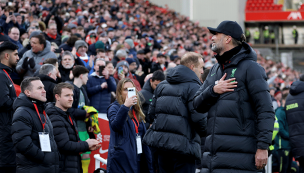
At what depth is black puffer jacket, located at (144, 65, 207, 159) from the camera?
366 cm

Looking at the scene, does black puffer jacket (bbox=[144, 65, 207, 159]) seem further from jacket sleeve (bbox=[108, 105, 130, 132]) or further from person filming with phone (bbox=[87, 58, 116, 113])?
person filming with phone (bbox=[87, 58, 116, 113])

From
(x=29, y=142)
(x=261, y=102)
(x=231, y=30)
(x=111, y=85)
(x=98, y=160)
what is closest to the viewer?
(x=261, y=102)

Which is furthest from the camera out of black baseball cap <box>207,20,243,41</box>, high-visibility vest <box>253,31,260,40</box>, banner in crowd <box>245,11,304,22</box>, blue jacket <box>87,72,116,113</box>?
banner in crowd <box>245,11,304,22</box>

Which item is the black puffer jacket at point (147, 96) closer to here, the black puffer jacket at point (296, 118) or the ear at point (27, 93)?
the ear at point (27, 93)

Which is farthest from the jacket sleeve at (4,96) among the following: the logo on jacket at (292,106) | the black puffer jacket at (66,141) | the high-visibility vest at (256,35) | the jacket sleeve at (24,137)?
the high-visibility vest at (256,35)

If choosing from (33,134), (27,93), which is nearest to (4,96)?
(27,93)

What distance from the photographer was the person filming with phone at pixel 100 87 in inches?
245

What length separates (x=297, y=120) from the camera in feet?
18.9

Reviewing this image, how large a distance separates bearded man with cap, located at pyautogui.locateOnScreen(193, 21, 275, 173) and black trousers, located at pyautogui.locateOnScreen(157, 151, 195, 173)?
81 centimetres

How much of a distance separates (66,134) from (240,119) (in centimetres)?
218

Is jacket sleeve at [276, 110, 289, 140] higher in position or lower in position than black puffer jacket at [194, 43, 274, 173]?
lower

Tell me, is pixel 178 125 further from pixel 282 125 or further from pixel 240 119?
pixel 282 125

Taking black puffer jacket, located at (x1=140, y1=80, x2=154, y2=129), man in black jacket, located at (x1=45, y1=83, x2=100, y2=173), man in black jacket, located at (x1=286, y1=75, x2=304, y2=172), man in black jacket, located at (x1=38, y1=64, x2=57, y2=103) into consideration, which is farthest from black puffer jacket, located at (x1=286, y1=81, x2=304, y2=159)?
man in black jacket, located at (x1=38, y1=64, x2=57, y2=103)

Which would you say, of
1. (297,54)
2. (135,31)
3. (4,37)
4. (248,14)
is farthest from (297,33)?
(4,37)
